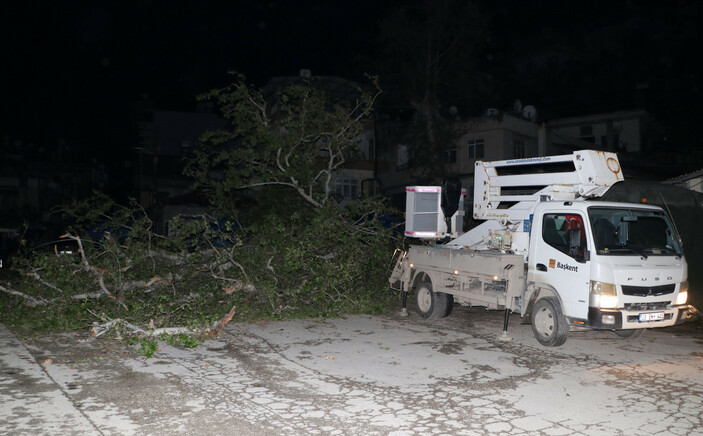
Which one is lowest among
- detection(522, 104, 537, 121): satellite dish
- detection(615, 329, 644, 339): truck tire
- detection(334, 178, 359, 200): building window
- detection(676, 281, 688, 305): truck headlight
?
detection(615, 329, 644, 339): truck tire

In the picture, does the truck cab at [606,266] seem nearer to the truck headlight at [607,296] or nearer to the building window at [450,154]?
the truck headlight at [607,296]

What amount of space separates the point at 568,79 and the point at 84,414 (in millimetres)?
52151

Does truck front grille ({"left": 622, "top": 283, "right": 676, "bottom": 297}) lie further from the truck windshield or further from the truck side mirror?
the truck side mirror

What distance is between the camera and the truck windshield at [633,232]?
8750 millimetres

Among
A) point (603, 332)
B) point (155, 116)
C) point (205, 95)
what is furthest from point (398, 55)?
point (603, 332)

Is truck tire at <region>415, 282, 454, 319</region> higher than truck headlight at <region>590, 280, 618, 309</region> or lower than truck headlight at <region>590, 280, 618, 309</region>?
lower

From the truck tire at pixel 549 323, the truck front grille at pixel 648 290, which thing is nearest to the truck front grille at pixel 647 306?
the truck front grille at pixel 648 290

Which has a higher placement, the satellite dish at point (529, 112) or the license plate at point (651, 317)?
the satellite dish at point (529, 112)

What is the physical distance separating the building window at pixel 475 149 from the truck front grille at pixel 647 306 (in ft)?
75.9

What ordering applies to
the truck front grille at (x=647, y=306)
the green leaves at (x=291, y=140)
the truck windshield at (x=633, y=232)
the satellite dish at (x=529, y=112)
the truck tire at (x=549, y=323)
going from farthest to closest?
the satellite dish at (x=529, y=112), the green leaves at (x=291, y=140), the truck tire at (x=549, y=323), the truck windshield at (x=633, y=232), the truck front grille at (x=647, y=306)

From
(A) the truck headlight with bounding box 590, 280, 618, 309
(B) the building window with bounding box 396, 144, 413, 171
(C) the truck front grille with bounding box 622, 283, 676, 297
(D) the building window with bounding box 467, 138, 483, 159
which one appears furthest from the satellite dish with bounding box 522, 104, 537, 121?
(A) the truck headlight with bounding box 590, 280, 618, 309

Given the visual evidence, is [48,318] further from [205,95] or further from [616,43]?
[616,43]

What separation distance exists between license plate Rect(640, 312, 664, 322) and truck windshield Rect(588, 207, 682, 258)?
2.82 feet

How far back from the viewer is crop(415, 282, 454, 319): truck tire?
11.8 metres
